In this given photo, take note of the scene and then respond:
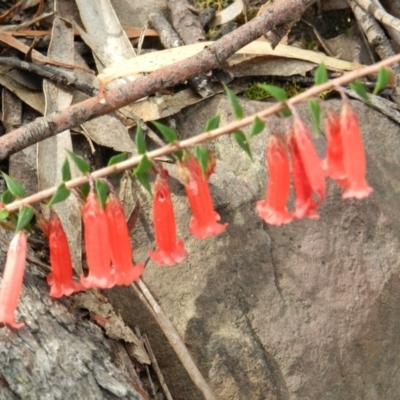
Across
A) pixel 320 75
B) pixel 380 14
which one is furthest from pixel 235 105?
pixel 380 14

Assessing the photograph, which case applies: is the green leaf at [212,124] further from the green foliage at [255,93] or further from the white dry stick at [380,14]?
the white dry stick at [380,14]

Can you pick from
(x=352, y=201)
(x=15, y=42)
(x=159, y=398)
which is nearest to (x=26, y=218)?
(x=159, y=398)

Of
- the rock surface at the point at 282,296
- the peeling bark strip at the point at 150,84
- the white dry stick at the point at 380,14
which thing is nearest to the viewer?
the peeling bark strip at the point at 150,84

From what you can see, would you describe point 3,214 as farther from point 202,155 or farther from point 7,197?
point 202,155

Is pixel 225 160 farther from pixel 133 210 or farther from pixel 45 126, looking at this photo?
pixel 45 126

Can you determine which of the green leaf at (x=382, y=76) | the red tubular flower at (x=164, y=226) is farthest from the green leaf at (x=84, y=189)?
the green leaf at (x=382, y=76)
